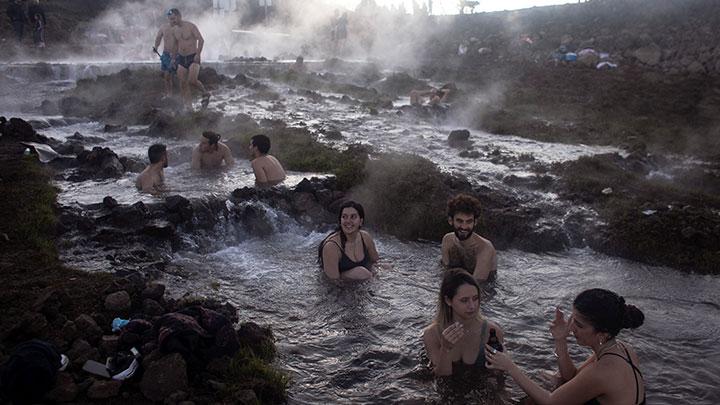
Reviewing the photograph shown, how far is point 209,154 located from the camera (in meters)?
9.71

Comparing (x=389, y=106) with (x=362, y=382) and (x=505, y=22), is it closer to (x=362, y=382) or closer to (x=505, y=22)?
(x=362, y=382)

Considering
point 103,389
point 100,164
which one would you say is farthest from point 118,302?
point 100,164

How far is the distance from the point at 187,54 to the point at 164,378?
11.2 meters

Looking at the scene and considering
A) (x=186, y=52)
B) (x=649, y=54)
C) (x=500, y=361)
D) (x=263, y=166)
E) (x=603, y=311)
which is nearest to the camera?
(x=603, y=311)

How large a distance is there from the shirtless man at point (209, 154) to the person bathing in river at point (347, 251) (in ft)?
14.0

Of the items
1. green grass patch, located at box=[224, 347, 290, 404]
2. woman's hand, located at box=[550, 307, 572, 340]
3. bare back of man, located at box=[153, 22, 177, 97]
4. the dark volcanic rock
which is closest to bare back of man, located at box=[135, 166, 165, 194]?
the dark volcanic rock

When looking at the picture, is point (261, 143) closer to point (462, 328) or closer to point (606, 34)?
point (462, 328)

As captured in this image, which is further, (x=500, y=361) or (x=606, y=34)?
(x=606, y=34)

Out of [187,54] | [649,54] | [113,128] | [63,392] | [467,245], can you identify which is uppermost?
[649,54]

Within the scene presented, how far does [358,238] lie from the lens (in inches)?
250

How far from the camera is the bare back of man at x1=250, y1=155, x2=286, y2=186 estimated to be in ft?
28.5

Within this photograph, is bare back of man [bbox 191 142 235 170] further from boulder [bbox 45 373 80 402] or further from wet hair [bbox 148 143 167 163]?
boulder [bbox 45 373 80 402]

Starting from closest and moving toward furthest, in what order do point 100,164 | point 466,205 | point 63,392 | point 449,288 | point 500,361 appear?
1. point 63,392
2. point 500,361
3. point 449,288
4. point 466,205
5. point 100,164

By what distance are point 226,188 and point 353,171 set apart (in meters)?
2.17
